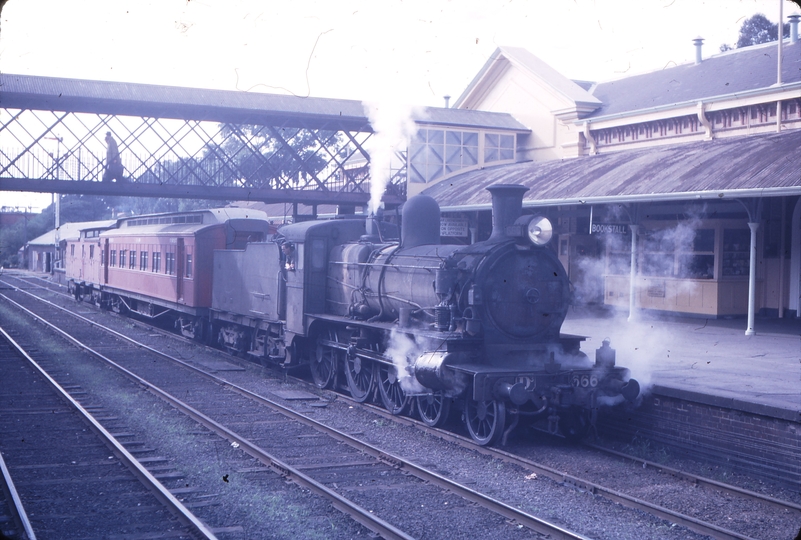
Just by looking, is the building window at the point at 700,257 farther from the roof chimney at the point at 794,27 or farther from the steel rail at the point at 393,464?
the steel rail at the point at 393,464

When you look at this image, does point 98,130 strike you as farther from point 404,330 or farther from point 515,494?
point 515,494

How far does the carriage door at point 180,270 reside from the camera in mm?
17391

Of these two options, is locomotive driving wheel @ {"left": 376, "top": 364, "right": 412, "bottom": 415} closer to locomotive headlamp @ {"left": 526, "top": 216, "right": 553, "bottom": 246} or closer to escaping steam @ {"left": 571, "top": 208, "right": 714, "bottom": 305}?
locomotive headlamp @ {"left": 526, "top": 216, "right": 553, "bottom": 246}

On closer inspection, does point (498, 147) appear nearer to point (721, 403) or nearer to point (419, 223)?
point (419, 223)

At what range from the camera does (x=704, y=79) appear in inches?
889

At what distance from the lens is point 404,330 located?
8.98 meters

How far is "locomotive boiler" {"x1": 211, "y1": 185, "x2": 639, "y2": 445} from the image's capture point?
822 centimetres

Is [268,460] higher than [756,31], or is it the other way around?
[756,31]

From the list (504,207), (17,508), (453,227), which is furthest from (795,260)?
(17,508)

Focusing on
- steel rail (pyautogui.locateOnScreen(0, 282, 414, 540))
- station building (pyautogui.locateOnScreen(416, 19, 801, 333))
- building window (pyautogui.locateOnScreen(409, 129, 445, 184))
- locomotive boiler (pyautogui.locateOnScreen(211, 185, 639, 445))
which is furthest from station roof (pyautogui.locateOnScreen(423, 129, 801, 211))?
steel rail (pyautogui.locateOnScreen(0, 282, 414, 540))

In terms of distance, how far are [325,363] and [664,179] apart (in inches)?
290

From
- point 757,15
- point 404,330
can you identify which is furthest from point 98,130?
point 757,15

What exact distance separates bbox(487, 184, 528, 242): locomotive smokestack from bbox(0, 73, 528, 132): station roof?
11.8 m

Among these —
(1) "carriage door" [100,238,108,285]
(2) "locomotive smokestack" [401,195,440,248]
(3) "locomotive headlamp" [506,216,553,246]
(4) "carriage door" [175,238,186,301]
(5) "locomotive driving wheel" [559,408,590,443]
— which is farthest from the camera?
(1) "carriage door" [100,238,108,285]
